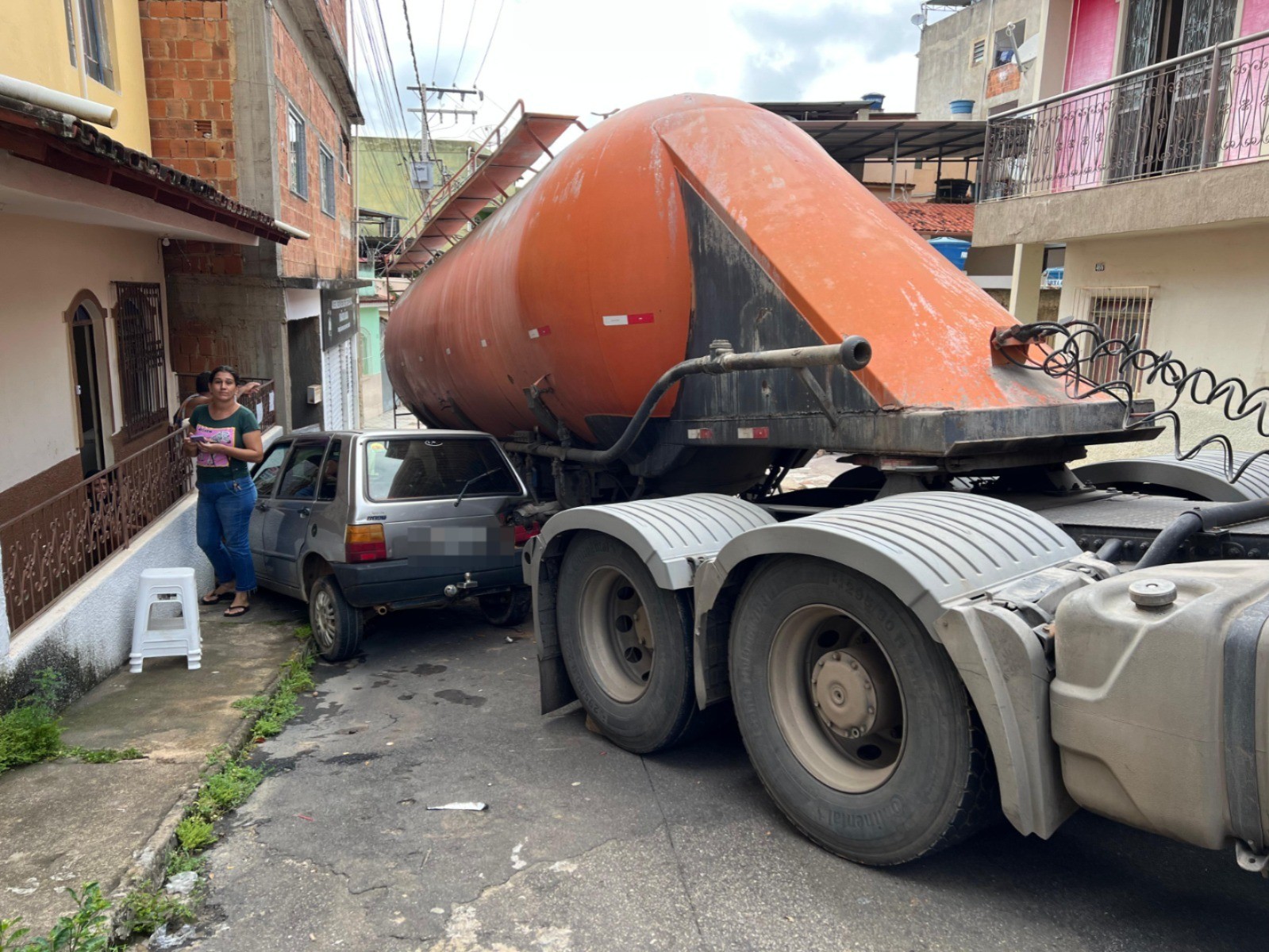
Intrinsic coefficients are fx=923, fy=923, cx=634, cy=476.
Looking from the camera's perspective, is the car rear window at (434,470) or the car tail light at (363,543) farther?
the car rear window at (434,470)

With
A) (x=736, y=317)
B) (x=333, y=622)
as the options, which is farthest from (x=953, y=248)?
(x=333, y=622)

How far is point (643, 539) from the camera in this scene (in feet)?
13.2

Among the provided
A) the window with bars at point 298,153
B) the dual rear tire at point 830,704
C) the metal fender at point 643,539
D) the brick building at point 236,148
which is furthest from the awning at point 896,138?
the dual rear tire at point 830,704

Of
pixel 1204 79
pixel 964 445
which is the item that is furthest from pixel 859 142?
pixel 964 445

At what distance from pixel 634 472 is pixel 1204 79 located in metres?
7.32

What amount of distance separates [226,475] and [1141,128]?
9309mm

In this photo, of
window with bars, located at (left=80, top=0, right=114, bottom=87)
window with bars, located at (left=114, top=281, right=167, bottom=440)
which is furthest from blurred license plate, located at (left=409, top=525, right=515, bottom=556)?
window with bars, located at (left=80, top=0, right=114, bottom=87)

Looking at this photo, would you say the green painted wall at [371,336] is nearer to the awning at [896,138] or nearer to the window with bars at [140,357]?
the awning at [896,138]

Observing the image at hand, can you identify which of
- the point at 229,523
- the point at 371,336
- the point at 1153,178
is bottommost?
the point at 229,523

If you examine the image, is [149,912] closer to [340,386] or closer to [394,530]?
[394,530]

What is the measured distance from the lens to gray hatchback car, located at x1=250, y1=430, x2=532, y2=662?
5812mm

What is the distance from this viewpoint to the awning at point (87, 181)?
11.8 feet

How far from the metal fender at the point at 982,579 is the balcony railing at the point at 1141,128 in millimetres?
6755

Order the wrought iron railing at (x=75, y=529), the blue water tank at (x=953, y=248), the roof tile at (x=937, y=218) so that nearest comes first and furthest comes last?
the wrought iron railing at (x=75, y=529) < the blue water tank at (x=953, y=248) < the roof tile at (x=937, y=218)
